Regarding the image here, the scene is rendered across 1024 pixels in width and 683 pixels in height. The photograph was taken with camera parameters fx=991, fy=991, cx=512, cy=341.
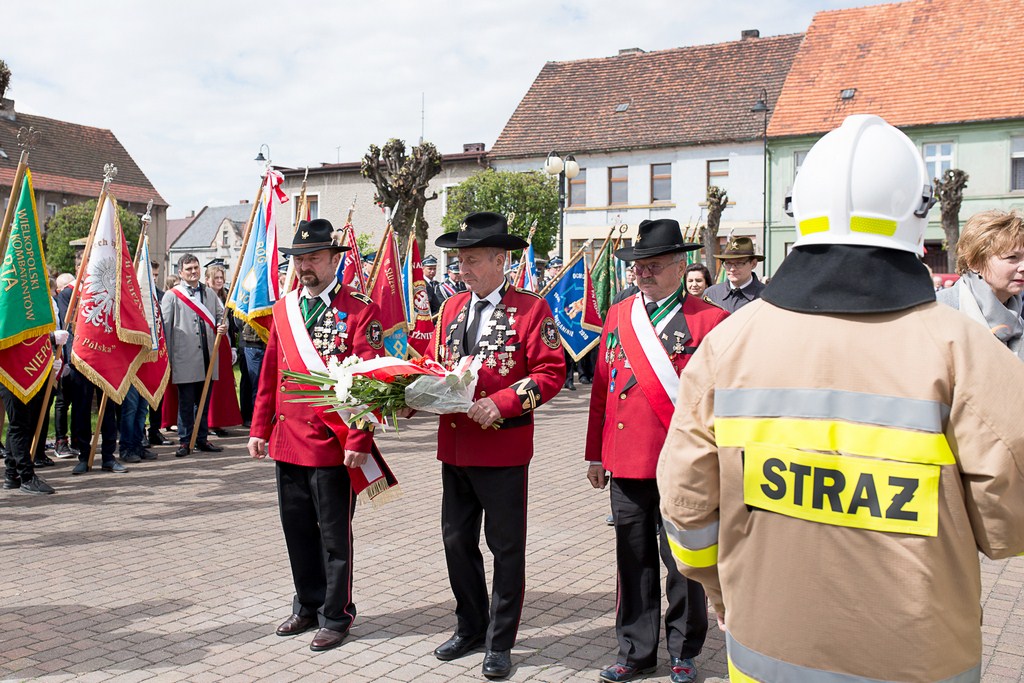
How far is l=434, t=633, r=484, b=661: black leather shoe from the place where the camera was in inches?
192

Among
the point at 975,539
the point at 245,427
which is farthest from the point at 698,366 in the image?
the point at 245,427

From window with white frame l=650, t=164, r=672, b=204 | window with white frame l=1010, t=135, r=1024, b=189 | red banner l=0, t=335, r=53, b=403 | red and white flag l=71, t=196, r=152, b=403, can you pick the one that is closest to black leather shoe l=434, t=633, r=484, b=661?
red banner l=0, t=335, r=53, b=403

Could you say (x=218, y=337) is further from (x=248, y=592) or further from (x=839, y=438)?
(x=839, y=438)

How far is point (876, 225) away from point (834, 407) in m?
0.43

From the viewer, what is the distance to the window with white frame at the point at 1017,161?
35.5m

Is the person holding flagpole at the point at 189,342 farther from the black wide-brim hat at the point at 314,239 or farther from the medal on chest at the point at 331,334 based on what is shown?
the medal on chest at the point at 331,334

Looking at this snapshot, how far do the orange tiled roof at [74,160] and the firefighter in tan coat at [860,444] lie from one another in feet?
206

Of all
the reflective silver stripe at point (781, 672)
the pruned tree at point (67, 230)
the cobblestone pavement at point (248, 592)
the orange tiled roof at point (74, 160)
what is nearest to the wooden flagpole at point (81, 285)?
the cobblestone pavement at point (248, 592)

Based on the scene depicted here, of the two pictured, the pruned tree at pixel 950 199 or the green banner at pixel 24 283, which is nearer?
the green banner at pixel 24 283

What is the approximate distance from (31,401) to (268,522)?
293 cm

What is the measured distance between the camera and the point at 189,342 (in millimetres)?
11523

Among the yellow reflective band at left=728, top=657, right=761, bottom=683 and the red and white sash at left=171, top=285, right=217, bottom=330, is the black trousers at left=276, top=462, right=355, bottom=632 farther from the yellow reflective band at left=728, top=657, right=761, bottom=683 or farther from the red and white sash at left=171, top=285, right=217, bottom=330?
the red and white sash at left=171, top=285, right=217, bottom=330

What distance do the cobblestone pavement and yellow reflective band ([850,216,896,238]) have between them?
299cm

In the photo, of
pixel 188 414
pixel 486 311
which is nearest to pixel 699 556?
pixel 486 311
